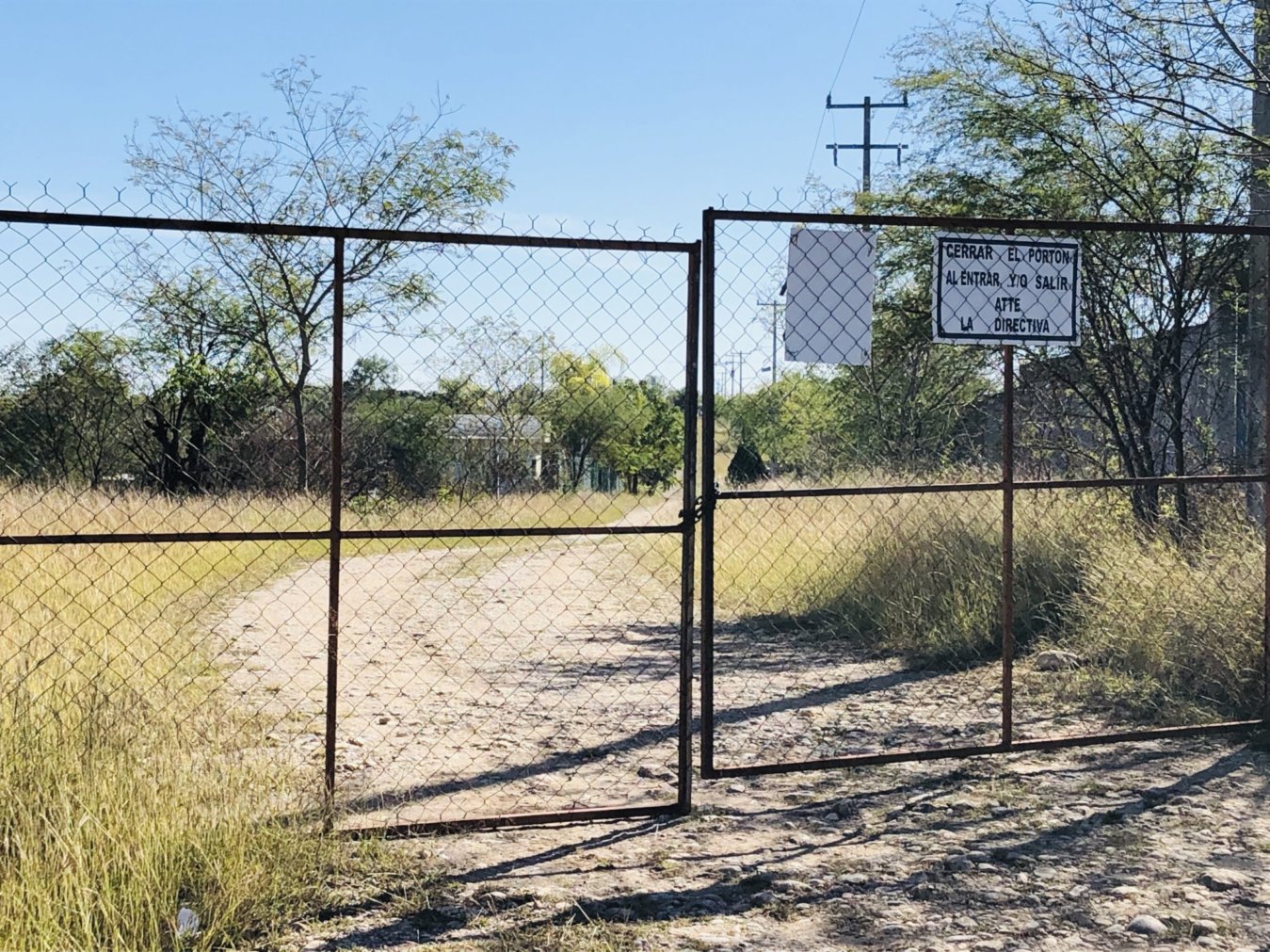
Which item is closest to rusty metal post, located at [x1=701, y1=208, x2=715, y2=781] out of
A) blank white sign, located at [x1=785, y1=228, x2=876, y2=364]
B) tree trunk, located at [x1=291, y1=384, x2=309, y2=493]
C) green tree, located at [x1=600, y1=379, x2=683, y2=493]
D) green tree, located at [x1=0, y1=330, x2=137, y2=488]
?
blank white sign, located at [x1=785, y1=228, x2=876, y2=364]

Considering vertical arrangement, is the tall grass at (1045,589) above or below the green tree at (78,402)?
below

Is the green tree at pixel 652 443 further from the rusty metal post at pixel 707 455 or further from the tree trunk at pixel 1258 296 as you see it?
the rusty metal post at pixel 707 455

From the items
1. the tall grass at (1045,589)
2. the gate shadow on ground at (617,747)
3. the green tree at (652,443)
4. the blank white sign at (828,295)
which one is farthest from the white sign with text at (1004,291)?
the green tree at (652,443)

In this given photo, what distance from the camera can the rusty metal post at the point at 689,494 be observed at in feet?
14.9

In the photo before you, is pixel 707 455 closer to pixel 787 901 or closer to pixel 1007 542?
pixel 1007 542

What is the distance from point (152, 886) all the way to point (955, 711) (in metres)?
4.53

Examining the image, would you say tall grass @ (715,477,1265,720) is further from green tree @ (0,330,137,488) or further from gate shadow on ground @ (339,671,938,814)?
green tree @ (0,330,137,488)

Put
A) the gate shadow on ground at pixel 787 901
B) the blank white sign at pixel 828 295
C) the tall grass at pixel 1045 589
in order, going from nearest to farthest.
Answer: the gate shadow on ground at pixel 787 901, the blank white sign at pixel 828 295, the tall grass at pixel 1045 589

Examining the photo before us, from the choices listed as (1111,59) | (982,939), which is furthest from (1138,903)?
(1111,59)

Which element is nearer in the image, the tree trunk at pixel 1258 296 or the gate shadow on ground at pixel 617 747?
the gate shadow on ground at pixel 617 747

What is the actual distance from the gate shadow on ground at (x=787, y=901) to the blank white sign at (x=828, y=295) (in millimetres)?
1939

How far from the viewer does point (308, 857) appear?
154 inches

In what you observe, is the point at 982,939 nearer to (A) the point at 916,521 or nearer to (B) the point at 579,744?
(B) the point at 579,744

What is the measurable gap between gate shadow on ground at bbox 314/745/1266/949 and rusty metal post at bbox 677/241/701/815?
0.39 m
